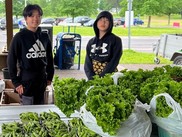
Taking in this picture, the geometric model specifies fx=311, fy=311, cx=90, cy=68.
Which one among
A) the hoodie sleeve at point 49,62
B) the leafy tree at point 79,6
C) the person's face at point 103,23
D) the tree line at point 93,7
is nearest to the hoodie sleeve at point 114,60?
the person's face at point 103,23

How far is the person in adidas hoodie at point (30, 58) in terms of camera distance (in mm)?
2551

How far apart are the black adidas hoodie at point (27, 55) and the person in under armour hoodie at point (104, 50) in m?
0.43

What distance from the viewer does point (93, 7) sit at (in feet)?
31.0

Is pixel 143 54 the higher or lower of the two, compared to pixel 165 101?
lower

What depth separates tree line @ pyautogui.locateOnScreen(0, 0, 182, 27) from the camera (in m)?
9.00

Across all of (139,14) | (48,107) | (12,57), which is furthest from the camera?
(139,14)

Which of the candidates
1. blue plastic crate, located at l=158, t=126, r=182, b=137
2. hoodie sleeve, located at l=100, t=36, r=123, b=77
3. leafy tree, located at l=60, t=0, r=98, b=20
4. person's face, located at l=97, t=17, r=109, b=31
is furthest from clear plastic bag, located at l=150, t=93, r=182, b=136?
leafy tree, located at l=60, t=0, r=98, b=20

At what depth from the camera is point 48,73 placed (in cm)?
284

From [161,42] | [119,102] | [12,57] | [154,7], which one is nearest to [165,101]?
[119,102]

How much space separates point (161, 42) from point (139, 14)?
3.11 m

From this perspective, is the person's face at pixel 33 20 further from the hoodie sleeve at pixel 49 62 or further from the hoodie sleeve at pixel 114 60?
the hoodie sleeve at pixel 114 60

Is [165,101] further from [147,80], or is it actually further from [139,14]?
[139,14]

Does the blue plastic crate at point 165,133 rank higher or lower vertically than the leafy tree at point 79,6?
lower

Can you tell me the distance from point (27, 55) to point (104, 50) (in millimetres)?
680
